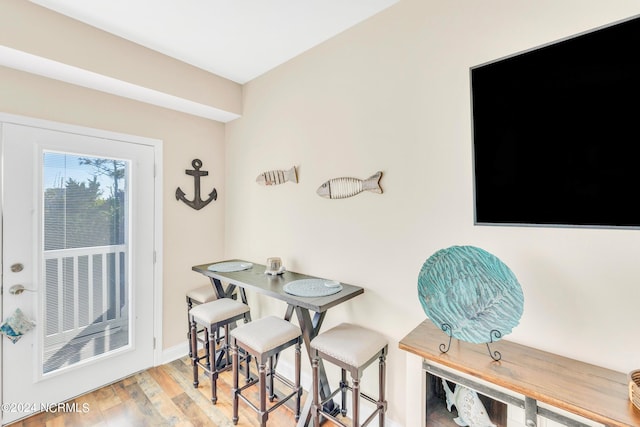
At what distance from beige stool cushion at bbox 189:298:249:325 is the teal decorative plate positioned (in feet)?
5.18

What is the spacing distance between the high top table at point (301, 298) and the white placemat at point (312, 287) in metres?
0.04

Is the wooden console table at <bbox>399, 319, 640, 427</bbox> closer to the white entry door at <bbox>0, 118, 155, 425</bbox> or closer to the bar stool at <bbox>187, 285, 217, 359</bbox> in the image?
the bar stool at <bbox>187, 285, 217, 359</bbox>

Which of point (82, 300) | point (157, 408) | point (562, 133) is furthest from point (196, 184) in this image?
point (562, 133)

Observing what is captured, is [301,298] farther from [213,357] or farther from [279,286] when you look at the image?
[213,357]

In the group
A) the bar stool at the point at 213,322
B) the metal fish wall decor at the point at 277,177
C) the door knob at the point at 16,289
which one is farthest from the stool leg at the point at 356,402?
the door knob at the point at 16,289

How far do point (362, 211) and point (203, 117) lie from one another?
2.11 meters

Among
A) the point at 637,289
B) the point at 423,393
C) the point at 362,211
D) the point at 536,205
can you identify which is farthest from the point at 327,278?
the point at 637,289

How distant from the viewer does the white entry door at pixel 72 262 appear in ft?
6.41

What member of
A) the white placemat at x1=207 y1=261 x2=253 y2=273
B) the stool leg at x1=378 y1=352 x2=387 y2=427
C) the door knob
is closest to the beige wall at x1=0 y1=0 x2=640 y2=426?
the stool leg at x1=378 y1=352 x2=387 y2=427

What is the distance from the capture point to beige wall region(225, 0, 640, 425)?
1189mm

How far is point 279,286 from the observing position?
200 cm

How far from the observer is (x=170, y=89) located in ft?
7.87

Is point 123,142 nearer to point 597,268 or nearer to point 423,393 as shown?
point 423,393

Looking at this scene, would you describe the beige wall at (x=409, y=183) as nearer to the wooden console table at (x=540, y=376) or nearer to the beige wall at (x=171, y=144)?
the wooden console table at (x=540, y=376)
